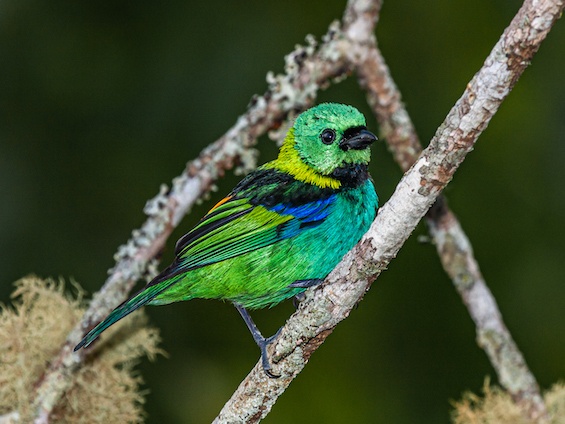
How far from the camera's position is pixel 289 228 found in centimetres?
389

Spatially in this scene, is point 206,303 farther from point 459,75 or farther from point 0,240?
point 459,75

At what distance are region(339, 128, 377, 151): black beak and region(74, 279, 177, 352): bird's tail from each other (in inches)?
37.2

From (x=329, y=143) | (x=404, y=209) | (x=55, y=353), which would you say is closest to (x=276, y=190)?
(x=329, y=143)

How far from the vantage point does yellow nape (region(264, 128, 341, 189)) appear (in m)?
3.99

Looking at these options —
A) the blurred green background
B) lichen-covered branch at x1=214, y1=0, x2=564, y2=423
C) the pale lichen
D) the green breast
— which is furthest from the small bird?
the blurred green background

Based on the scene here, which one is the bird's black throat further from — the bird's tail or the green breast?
the bird's tail

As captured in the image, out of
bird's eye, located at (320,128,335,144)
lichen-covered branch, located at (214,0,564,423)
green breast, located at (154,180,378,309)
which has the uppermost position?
bird's eye, located at (320,128,335,144)

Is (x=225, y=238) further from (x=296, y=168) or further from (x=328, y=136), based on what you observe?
(x=328, y=136)

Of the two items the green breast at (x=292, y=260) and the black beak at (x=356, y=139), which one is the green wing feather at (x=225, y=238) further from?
the black beak at (x=356, y=139)

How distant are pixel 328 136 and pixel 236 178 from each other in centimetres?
222

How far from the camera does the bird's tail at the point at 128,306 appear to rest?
3.66 metres

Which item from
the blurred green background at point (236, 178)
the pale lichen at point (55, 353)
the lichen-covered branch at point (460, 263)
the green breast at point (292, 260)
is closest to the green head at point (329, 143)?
the green breast at point (292, 260)

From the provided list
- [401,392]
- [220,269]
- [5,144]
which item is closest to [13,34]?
[5,144]

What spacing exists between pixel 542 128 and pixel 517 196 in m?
0.49
